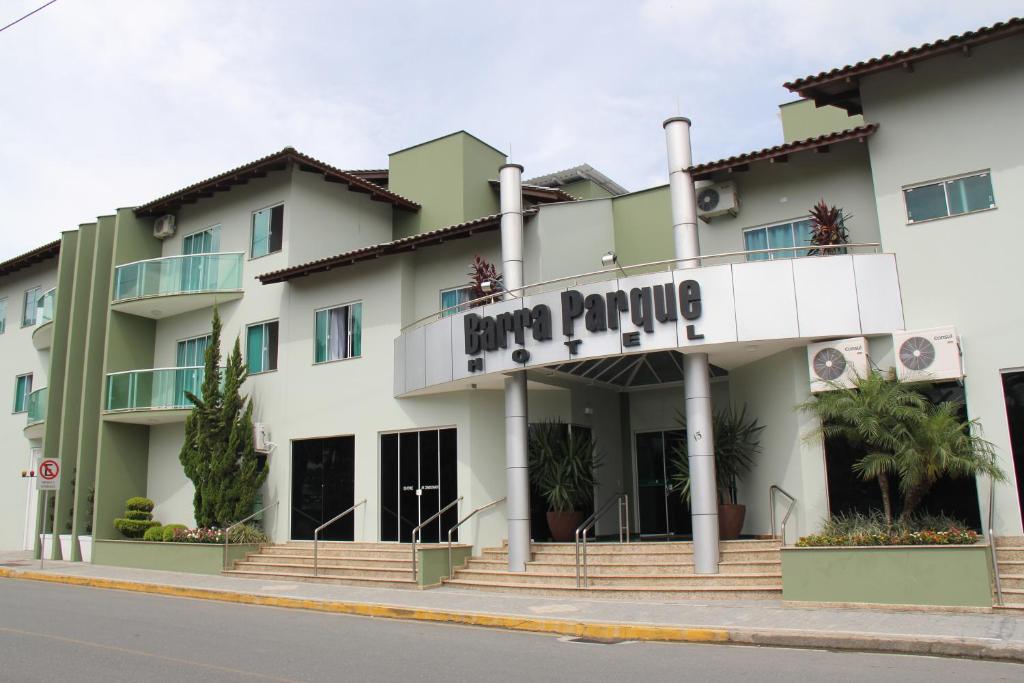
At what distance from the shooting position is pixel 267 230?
23750 mm

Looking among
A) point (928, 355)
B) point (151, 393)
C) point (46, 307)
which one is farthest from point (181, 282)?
point (928, 355)

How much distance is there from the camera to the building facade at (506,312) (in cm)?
1444

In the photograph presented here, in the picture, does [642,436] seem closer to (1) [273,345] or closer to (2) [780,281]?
(2) [780,281]

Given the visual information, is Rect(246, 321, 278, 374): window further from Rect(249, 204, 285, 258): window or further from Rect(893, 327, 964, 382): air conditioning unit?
Rect(893, 327, 964, 382): air conditioning unit

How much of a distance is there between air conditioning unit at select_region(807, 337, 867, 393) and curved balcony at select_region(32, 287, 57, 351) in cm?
2406

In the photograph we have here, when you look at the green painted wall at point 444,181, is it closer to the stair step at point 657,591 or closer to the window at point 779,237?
the window at point 779,237

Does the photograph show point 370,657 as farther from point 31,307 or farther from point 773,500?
point 31,307

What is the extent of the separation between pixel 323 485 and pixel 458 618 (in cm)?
914

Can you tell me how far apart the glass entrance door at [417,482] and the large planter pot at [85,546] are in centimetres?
934

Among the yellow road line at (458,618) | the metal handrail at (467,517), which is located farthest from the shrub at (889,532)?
the metal handrail at (467,517)

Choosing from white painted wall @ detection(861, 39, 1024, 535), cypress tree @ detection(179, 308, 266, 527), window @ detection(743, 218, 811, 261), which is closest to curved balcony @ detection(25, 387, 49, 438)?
cypress tree @ detection(179, 308, 266, 527)

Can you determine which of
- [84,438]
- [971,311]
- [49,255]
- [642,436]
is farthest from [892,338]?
[49,255]

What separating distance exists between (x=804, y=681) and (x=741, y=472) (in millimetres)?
8930

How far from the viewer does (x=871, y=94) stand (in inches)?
613
